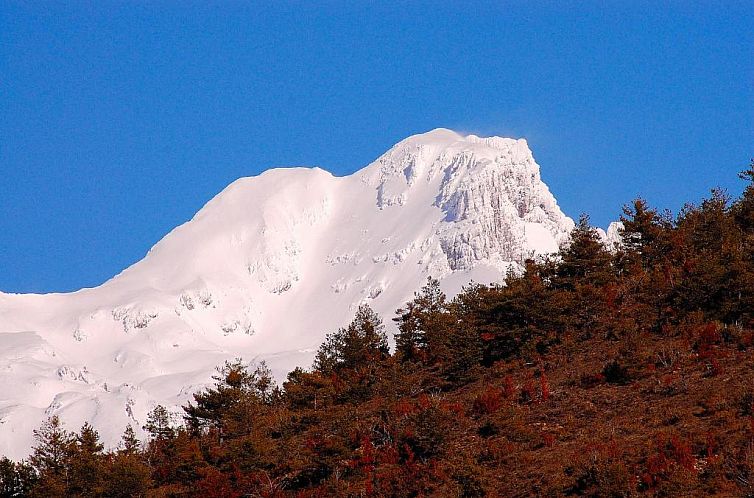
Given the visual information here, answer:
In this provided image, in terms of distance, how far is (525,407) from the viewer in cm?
5031

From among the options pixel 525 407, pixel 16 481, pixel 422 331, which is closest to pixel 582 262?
pixel 422 331

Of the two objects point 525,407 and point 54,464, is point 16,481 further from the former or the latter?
point 525,407

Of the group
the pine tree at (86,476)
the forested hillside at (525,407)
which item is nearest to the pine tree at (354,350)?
the forested hillside at (525,407)

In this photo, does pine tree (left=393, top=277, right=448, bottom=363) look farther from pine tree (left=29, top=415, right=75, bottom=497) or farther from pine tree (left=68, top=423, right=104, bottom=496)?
pine tree (left=68, top=423, right=104, bottom=496)

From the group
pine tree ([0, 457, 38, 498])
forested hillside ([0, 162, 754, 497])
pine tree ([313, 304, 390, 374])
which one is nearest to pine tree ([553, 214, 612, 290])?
forested hillside ([0, 162, 754, 497])

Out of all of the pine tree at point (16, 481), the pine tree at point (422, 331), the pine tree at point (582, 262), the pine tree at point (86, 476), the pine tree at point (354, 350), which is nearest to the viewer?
the pine tree at point (86, 476)

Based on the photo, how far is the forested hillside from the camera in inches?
1554

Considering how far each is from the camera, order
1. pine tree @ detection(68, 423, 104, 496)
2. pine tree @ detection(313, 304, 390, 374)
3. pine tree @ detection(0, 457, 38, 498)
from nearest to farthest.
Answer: pine tree @ detection(68, 423, 104, 496) → pine tree @ detection(0, 457, 38, 498) → pine tree @ detection(313, 304, 390, 374)

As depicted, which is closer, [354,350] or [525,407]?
[525,407]

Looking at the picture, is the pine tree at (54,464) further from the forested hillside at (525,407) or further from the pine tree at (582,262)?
the pine tree at (582,262)

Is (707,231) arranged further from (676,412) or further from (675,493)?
(675,493)

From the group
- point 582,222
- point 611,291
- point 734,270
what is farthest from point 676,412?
point 582,222

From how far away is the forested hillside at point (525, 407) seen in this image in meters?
39.5

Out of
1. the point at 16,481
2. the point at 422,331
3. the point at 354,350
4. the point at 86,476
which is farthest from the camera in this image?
the point at 422,331
